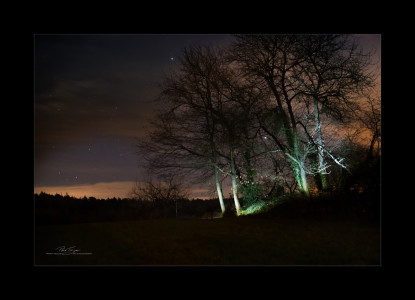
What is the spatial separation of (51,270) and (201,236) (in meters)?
3.89

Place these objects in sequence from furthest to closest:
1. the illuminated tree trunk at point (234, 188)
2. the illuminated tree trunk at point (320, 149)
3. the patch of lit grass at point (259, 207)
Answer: the illuminated tree trunk at point (234, 188), the patch of lit grass at point (259, 207), the illuminated tree trunk at point (320, 149)

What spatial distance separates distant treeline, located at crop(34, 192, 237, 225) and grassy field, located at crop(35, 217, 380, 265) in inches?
146

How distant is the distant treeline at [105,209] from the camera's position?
14695 millimetres

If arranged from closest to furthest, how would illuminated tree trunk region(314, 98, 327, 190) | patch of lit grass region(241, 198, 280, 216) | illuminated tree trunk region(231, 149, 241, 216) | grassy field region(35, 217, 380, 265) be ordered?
grassy field region(35, 217, 380, 265), illuminated tree trunk region(314, 98, 327, 190), patch of lit grass region(241, 198, 280, 216), illuminated tree trunk region(231, 149, 241, 216)

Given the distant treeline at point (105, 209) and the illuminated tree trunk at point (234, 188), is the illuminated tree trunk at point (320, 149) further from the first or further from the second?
the distant treeline at point (105, 209)

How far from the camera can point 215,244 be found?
921cm

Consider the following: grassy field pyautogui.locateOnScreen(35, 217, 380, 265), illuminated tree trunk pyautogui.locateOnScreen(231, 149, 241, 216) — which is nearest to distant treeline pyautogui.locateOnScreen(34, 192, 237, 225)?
illuminated tree trunk pyautogui.locateOnScreen(231, 149, 241, 216)

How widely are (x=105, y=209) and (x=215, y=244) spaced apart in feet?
35.2

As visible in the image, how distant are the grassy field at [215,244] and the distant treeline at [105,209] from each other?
3714 mm

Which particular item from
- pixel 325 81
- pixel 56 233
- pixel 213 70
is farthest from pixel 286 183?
pixel 56 233

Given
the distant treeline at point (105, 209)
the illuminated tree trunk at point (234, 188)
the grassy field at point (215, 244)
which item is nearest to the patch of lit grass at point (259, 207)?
the illuminated tree trunk at point (234, 188)

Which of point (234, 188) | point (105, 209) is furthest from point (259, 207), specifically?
point (105, 209)

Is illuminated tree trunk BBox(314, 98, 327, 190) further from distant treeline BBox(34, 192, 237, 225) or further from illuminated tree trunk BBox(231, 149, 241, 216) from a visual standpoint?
distant treeline BBox(34, 192, 237, 225)

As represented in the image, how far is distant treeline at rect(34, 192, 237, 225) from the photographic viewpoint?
48.2 ft
